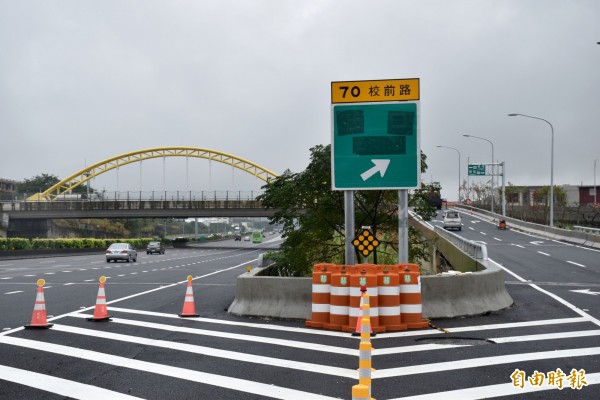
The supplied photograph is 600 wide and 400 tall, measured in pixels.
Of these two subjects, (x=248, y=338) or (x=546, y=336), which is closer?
(x=546, y=336)

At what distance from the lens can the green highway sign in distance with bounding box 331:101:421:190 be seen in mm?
15242

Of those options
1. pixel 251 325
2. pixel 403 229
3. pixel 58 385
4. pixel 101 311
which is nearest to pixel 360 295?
pixel 251 325

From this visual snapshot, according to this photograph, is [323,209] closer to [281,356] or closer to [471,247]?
[471,247]

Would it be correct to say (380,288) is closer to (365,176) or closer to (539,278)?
(365,176)

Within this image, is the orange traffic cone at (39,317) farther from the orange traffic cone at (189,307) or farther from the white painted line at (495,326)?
the white painted line at (495,326)

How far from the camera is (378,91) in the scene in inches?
612

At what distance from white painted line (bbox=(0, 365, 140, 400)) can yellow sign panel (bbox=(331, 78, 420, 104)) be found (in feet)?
30.5

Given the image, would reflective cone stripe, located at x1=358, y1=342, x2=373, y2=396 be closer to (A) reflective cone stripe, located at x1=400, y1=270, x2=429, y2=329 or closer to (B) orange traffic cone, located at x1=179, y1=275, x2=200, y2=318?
(A) reflective cone stripe, located at x1=400, y1=270, x2=429, y2=329

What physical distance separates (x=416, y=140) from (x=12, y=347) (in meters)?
9.38

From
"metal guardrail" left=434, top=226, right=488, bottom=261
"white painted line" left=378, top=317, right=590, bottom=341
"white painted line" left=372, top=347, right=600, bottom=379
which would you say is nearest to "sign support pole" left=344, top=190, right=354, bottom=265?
"white painted line" left=378, top=317, right=590, bottom=341

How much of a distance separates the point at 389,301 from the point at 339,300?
0.94 meters

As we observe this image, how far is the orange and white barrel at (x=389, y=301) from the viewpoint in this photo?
12.4m

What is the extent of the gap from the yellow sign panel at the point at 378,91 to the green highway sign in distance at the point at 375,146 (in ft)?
0.47

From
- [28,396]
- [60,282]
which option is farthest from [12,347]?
[60,282]
